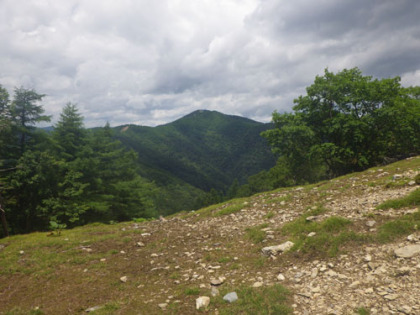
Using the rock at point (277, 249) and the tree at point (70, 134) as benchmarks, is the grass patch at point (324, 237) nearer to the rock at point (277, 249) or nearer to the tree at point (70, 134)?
the rock at point (277, 249)

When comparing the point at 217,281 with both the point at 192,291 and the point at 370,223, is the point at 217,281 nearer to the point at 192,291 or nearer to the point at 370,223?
the point at 192,291

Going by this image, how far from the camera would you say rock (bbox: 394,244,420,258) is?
5195mm

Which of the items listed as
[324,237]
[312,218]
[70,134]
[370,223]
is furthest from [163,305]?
[70,134]

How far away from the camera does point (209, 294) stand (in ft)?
18.9

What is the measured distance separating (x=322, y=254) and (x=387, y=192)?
5.81 metres

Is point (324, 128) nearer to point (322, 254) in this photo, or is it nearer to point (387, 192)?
point (387, 192)

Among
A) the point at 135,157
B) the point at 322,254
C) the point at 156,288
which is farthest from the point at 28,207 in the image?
the point at 322,254

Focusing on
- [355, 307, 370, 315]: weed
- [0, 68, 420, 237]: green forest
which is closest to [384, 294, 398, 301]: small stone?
[355, 307, 370, 315]: weed

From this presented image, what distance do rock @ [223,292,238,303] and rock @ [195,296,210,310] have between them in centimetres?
46

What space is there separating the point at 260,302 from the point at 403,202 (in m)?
6.86

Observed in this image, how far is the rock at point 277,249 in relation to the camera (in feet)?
24.0

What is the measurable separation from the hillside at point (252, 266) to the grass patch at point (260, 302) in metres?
0.03

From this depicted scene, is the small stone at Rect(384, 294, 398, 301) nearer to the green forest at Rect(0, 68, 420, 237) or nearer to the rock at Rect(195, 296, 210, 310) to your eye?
the rock at Rect(195, 296, 210, 310)

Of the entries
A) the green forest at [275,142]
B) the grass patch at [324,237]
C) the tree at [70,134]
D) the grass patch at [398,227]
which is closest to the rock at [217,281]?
the grass patch at [324,237]
